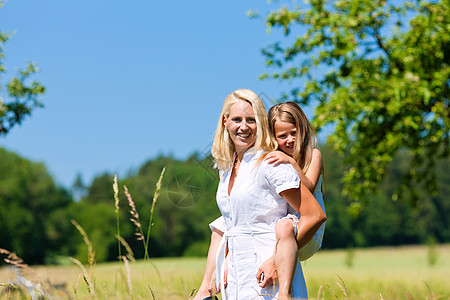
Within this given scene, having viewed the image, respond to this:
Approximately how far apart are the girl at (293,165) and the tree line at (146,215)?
50112 mm

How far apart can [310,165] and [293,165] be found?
1.03 ft

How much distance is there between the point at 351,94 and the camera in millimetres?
11438

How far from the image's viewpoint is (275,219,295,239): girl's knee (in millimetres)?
2928

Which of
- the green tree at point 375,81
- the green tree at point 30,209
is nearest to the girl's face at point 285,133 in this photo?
the green tree at point 375,81

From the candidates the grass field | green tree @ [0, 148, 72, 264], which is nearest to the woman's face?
the grass field

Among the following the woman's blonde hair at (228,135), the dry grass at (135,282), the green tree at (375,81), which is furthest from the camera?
the green tree at (375,81)

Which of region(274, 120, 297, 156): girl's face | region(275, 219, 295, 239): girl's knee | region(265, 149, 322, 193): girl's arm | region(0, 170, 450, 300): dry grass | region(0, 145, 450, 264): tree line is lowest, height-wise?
region(0, 145, 450, 264): tree line

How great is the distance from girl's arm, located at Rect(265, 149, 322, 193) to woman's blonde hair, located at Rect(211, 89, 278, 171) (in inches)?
6.8

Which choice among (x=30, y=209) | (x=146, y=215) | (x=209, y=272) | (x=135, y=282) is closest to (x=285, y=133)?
(x=209, y=272)

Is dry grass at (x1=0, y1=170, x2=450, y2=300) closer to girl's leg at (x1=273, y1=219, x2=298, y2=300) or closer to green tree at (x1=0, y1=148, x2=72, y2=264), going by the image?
girl's leg at (x1=273, y1=219, x2=298, y2=300)

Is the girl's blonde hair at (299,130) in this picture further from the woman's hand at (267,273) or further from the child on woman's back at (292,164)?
the woman's hand at (267,273)

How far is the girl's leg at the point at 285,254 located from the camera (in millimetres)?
2908

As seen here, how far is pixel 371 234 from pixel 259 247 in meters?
73.9

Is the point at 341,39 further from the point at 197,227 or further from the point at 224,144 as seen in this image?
the point at 197,227
